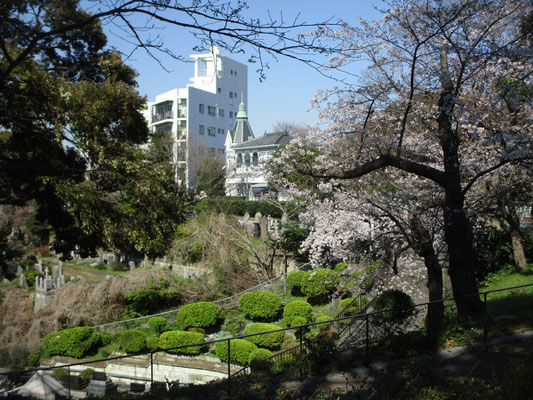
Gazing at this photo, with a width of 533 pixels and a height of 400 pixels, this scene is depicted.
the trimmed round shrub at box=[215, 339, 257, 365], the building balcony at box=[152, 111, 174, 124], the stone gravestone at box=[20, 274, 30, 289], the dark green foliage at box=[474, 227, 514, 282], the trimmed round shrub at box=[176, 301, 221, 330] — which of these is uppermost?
the building balcony at box=[152, 111, 174, 124]

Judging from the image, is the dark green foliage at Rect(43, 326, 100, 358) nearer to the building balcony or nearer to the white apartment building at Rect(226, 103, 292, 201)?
the white apartment building at Rect(226, 103, 292, 201)

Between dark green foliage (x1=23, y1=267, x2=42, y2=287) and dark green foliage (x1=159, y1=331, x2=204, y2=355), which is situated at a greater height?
dark green foliage (x1=23, y1=267, x2=42, y2=287)

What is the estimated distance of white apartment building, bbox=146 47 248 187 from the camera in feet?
155

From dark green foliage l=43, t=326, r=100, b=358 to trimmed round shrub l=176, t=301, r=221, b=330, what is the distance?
371cm

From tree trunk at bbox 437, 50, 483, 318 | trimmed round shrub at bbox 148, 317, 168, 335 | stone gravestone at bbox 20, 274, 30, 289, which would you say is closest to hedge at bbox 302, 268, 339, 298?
trimmed round shrub at bbox 148, 317, 168, 335

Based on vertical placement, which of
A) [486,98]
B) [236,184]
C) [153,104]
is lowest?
[486,98]

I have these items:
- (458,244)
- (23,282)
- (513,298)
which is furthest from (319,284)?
(23,282)

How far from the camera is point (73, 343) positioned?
19.5m

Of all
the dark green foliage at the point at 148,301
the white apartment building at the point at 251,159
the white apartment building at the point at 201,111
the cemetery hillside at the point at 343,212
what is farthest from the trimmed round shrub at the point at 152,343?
the white apartment building at the point at 201,111

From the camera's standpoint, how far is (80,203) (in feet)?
33.3

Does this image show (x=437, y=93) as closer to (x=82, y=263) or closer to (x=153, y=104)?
(x=82, y=263)

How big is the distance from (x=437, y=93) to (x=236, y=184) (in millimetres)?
35170

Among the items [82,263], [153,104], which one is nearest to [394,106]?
[82,263]

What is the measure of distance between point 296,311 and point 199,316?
171 inches
